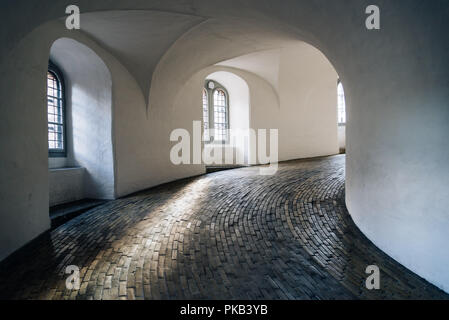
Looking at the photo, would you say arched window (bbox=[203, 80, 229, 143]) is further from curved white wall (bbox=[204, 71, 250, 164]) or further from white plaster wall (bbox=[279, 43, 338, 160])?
white plaster wall (bbox=[279, 43, 338, 160])

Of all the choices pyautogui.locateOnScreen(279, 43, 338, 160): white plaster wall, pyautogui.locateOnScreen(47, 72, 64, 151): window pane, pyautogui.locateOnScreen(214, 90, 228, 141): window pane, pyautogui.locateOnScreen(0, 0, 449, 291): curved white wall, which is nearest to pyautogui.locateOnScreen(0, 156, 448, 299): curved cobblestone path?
pyautogui.locateOnScreen(0, 0, 449, 291): curved white wall

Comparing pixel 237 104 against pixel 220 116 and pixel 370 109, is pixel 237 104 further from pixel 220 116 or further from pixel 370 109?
pixel 370 109

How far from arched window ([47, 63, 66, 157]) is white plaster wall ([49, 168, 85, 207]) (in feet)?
1.96

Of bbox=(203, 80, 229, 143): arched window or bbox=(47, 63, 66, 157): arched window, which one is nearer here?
bbox=(47, 63, 66, 157): arched window

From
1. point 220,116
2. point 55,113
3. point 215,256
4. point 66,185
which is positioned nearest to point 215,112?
point 220,116

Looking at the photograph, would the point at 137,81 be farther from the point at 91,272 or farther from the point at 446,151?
the point at 446,151

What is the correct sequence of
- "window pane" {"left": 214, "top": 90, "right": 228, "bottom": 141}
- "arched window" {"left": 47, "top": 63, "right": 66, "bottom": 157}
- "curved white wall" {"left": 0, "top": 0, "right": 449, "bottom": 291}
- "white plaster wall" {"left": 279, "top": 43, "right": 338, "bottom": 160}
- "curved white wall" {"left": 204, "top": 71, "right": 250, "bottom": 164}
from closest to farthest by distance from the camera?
"curved white wall" {"left": 0, "top": 0, "right": 449, "bottom": 291}, "arched window" {"left": 47, "top": 63, "right": 66, "bottom": 157}, "curved white wall" {"left": 204, "top": 71, "right": 250, "bottom": 164}, "white plaster wall" {"left": 279, "top": 43, "right": 338, "bottom": 160}, "window pane" {"left": 214, "top": 90, "right": 228, "bottom": 141}

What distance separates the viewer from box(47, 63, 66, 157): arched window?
6.23 meters

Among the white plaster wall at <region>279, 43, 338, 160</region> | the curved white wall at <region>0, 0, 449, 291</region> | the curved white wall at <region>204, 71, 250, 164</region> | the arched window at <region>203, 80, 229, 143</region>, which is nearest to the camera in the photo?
the curved white wall at <region>0, 0, 449, 291</region>

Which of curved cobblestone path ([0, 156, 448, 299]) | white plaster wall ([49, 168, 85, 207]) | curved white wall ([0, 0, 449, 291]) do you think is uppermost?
curved white wall ([0, 0, 449, 291])

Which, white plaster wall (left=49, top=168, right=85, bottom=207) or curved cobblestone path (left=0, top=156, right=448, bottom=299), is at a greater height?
white plaster wall (left=49, top=168, right=85, bottom=207)

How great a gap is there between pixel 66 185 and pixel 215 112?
299 inches

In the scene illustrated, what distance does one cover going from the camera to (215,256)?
3.33m

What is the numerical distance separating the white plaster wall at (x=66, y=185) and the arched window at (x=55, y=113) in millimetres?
598
